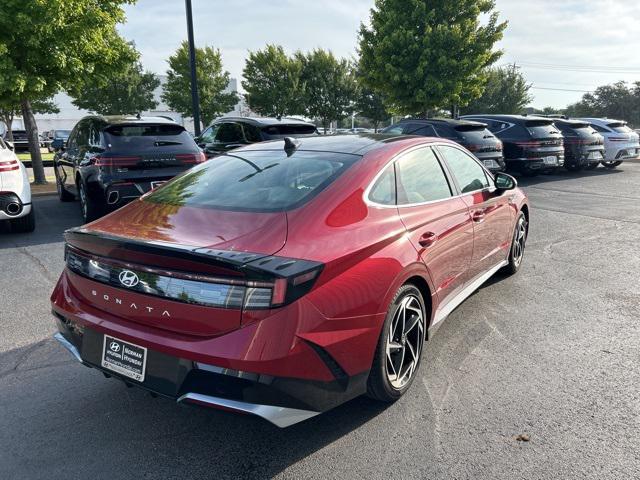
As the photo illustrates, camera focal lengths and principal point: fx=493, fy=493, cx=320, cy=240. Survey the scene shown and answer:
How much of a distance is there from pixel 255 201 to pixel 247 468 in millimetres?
1394

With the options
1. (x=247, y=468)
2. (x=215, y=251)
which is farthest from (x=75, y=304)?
(x=247, y=468)

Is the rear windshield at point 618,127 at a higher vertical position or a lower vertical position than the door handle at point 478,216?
higher

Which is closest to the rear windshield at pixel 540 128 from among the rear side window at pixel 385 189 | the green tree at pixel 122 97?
the rear side window at pixel 385 189

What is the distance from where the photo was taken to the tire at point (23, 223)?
279 inches

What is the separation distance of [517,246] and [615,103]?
59.9 m

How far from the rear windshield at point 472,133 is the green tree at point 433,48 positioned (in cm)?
743

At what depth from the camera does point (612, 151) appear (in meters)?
15.4

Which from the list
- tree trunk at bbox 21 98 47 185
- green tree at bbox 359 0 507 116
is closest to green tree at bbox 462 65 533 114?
green tree at bbox 359 0 507 116

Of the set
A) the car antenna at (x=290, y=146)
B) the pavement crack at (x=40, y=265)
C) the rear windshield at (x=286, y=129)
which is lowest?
the pavement crack at (x=40, y=265)

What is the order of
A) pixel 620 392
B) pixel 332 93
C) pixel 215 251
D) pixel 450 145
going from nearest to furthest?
pixel 215 251 → pixel 620 392 → pixel 450 145 → pixel 332 93

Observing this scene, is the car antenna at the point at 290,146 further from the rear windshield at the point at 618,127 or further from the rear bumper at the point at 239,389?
the rear windshield at the point at 618,127

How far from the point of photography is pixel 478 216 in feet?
12.9

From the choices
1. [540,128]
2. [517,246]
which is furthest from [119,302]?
[540,128]

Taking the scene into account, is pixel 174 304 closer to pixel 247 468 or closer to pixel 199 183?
pixel 247 468
